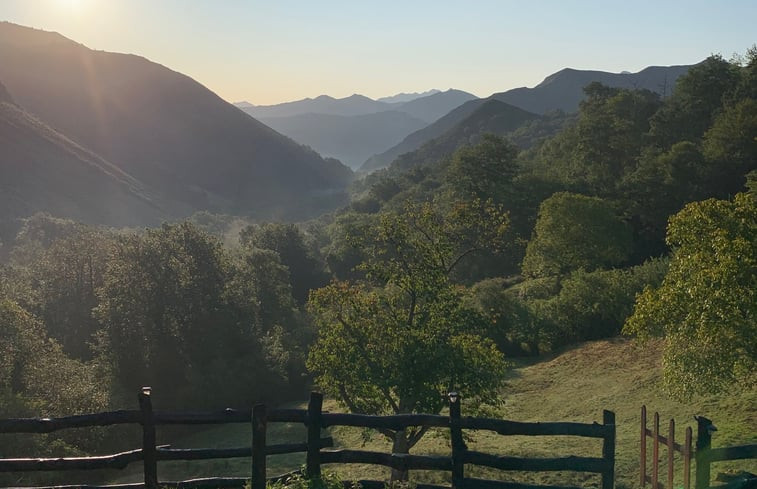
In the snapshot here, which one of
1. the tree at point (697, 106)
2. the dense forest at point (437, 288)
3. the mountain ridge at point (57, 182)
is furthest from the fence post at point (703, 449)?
the mountain ridge at point (57, 182)

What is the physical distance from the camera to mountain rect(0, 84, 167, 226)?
116812 mm

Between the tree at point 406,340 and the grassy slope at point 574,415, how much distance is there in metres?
1.71

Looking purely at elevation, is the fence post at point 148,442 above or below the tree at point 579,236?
below

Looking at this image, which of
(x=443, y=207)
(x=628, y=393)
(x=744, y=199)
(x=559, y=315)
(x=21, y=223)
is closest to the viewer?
(x=744, y=199)

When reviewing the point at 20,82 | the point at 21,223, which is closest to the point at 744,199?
the point at 21,223

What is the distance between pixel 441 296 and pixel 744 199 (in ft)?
32.3

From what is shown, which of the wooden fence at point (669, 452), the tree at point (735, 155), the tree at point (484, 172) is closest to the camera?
the wooden fence at point (669, 452)

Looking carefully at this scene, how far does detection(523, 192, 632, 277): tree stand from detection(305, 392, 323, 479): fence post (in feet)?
134

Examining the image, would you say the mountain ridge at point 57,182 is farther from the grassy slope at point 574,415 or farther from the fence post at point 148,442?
the fence post at point 148,442

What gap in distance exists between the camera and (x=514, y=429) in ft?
28.5

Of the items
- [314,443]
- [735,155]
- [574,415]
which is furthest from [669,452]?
[735,155]

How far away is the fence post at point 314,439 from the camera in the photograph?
8656mm

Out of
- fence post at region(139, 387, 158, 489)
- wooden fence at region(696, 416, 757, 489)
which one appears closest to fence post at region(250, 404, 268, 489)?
fence post at region(139, 387, 158, 489)

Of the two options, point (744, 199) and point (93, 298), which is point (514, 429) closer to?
point (744, 199)
